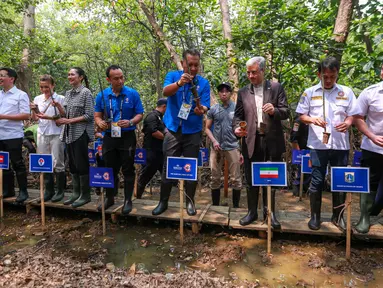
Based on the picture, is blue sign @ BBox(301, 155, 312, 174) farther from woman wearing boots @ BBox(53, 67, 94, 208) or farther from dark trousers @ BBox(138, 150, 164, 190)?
woman wearing boots @ BBox(53, 67, 94, 208)

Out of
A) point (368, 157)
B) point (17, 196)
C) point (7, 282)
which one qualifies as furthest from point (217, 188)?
point (17, 196)

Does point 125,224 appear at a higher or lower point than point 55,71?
lower

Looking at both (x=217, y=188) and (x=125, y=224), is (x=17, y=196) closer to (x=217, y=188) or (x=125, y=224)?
(x=125, y=224)

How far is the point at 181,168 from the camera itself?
3363 mm

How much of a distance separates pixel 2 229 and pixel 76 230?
1047 millimetres

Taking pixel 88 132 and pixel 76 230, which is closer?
pixel 76 230

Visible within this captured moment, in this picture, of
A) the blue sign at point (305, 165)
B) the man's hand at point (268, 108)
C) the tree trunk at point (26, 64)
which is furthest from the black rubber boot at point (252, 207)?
the tree trunk at point (26, 64)

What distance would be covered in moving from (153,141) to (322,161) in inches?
110

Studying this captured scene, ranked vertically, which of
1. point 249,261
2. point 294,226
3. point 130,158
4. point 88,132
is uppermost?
point 88,132

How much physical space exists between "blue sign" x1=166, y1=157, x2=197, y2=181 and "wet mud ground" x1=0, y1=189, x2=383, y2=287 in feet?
2.50

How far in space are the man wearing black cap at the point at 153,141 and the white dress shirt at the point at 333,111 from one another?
2.49 metres

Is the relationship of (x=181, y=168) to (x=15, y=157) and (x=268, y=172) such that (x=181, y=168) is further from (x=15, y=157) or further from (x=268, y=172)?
(x=15, y=157)

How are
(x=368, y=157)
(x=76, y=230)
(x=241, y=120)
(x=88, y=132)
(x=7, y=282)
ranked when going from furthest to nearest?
(x=88, y=132) → (x=76, y=230) → (x=241, y=120) → (x=368, y=157) → (x=7, y=282)

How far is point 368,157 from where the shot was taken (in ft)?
10.3
